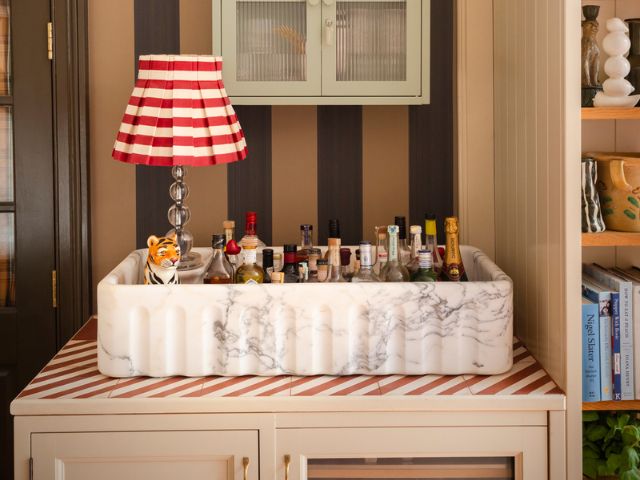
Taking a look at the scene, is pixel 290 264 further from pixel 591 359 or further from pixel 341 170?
→ pixel 591 359

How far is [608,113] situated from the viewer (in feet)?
6.64

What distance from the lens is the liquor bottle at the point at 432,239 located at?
2.40 meters

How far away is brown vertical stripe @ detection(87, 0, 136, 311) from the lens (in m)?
2.74

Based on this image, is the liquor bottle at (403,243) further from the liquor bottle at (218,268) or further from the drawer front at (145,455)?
the drawer front at (145,455)

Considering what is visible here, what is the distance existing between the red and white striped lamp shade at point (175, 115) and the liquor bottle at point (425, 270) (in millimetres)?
562

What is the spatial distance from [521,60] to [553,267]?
1.93 ft

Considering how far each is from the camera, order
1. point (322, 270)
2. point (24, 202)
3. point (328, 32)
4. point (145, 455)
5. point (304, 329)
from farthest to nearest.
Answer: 1. point (24, 202)
2. point (328, 32)
3. point (322, 270)
4. point (304, 329)
5. point (145, 455)

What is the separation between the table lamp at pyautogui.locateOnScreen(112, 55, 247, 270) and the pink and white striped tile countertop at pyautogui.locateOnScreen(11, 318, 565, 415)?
1.87 ft

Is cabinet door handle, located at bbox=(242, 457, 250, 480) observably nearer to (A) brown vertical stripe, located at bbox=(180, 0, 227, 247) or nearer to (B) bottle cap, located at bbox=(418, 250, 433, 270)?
(B) bottle cap, located at bbox=(418, 250, 433, 270)

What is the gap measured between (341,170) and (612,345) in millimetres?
1026

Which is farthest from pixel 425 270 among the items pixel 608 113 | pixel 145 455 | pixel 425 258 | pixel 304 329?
pixel 145 455

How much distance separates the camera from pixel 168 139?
2277mm

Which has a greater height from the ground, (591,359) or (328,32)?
(328,32)

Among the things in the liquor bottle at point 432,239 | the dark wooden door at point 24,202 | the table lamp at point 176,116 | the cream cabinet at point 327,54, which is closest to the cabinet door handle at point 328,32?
the cream cabinet at point 327,54
